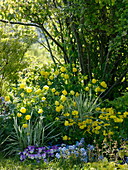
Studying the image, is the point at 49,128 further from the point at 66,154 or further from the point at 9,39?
the point at 9,39

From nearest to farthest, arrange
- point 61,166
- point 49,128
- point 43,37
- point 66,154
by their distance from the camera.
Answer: point 61,166
point 66,154
point 49,128
point 43,37

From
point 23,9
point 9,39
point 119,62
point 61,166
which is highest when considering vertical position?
point 23,9

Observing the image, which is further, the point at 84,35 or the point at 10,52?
the point at 10,52

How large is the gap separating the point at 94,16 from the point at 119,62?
3.95ft

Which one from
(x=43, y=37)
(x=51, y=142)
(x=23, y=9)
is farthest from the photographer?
(x=43, y=37)

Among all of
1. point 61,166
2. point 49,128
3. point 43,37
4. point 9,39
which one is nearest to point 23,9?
point 9,39

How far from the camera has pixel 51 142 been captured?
11.6 ft

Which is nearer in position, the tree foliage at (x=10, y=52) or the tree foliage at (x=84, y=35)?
the tree foliage at (x=84, y=35)

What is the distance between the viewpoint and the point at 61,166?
293cm

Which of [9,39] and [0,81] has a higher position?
[9,39]

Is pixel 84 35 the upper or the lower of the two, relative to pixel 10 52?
upper

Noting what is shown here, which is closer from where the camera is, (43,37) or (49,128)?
(49,128)

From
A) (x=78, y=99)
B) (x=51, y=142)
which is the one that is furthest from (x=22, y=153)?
(x=78, y=99)

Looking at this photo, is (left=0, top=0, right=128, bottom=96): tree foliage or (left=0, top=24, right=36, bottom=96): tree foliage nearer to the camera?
(left=0, top=0, right=128, bottom=96): tree foliage
